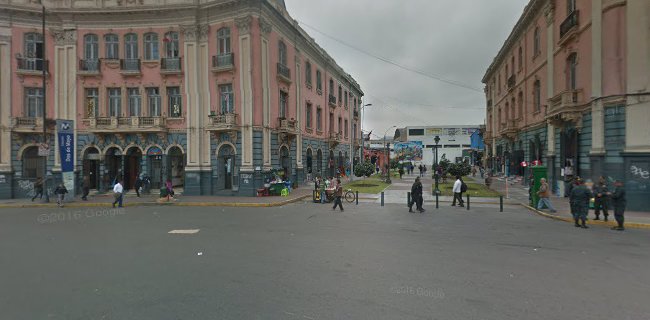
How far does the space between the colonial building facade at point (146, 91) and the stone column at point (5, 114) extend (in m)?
0.06

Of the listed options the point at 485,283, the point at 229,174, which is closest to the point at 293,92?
the point at 229,174

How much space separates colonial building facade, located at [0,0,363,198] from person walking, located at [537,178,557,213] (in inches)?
604

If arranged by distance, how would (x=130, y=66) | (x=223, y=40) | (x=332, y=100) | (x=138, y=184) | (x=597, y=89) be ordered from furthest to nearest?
1. (x=332, y=100)
2. (x=130, y=66)
3. (x=223, y=40)
4. (x=138, y=184)
5. (x=597, y=89)

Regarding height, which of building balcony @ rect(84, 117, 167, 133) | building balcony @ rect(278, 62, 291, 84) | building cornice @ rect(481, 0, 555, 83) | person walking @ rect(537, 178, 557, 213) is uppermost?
building cornice @ rect(481, 0, 555, 83)

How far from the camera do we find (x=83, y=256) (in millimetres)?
7523

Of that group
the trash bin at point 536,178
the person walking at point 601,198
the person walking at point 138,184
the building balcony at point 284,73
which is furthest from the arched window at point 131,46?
the person walking at point 601,198

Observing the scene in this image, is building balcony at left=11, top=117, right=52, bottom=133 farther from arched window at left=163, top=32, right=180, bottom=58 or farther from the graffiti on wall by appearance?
the graffiti on wall

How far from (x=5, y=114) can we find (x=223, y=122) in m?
15.2

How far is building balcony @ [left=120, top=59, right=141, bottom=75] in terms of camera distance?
22406mm

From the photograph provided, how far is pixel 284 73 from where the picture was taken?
24.2m

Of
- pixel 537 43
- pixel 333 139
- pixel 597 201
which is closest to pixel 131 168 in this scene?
pixel 333 139

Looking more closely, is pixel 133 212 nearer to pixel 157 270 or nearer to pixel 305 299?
pixel 157 270

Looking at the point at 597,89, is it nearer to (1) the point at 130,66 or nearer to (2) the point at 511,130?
(2) the point at 511,130

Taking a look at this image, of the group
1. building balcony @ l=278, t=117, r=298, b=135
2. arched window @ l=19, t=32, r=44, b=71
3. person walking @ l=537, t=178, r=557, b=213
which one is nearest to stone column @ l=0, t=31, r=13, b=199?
arched window @ l=19, t=32, r=44, b=71
